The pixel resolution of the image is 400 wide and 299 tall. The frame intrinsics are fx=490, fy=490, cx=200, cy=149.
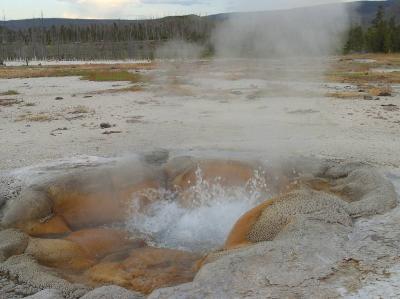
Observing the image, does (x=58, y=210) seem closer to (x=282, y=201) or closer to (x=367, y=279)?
(x=282, y=201)

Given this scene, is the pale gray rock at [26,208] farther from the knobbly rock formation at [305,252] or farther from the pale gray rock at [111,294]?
the knobbly rock formation at [305,252]

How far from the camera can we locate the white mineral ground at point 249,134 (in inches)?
151

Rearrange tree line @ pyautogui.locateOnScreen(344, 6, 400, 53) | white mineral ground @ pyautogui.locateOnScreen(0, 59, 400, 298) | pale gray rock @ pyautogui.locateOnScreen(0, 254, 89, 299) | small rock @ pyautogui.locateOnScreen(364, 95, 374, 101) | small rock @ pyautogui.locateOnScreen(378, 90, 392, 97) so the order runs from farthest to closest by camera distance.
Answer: tree line @ pyautogui.locateOnScreen(344, 6, 400, 53), small rock @ pyautogui.locateOnScreen(378, 90, 392, 97), small rock @ pyautogui.locateOnScreen(364, 95, 374, 101), pale gray rock @ pyautogui.locateOnScreen(0, 254, 89, 299), white mineral ground @ pyautogui.locateOnScreen(0, 59, 400, 298)

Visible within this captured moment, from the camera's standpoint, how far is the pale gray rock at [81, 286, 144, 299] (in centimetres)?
378

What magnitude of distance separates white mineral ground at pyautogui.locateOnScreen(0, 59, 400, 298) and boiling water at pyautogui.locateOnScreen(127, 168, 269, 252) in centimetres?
132

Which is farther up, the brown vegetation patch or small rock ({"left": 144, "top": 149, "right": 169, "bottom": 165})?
the brown vegetation patch

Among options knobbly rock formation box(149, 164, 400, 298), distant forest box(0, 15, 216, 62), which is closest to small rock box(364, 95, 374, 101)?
knobbly rock formation box(149, 164, 400, 298)

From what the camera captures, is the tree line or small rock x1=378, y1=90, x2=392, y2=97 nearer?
small rock x1=378, y1=90, x2=392, y2=97

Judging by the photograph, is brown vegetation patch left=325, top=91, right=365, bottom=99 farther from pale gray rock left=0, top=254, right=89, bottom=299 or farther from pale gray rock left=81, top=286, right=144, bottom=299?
pale gray rock left=81, top=286, right=144, bottom=299

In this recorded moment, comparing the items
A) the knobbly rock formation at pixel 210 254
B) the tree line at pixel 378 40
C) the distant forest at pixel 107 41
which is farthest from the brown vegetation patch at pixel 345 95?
the tree line at pixel 378 40

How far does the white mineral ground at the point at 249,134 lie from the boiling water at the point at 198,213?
1324 mm

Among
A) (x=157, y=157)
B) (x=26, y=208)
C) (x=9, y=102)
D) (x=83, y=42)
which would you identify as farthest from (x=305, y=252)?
(x=83, y=42)

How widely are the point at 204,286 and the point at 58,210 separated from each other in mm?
→ 2935

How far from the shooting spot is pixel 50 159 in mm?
7941
